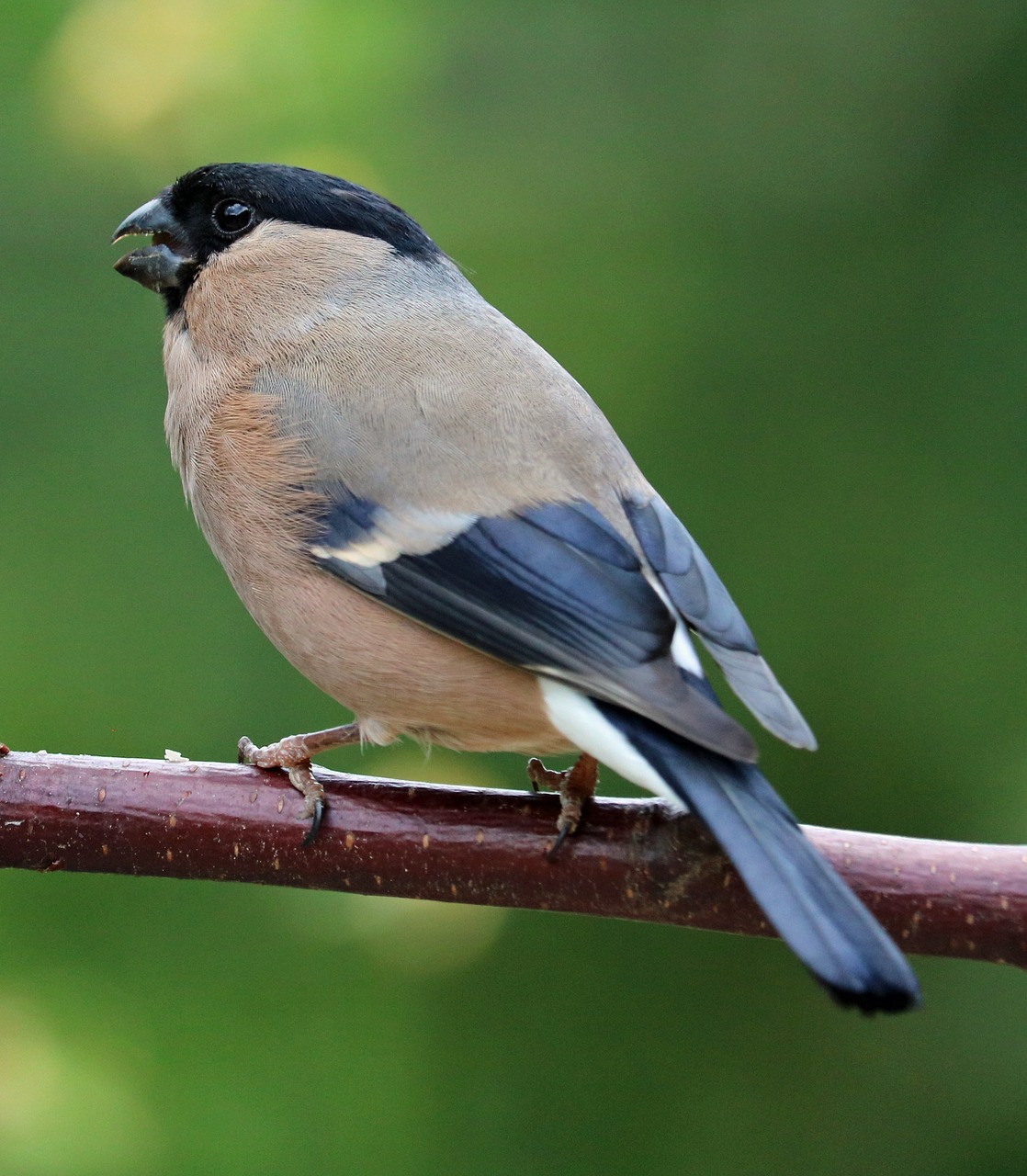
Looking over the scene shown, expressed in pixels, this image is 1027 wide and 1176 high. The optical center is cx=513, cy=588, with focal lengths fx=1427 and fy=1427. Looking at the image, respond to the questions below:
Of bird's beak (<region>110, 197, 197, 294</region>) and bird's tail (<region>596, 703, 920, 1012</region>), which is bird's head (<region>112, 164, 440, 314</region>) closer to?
bird's beak (<region>110, 197, 197, 294</region>)

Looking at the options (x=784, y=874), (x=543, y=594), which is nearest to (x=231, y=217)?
(x=543, y=594)

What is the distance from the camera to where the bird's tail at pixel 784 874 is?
1.65 meters

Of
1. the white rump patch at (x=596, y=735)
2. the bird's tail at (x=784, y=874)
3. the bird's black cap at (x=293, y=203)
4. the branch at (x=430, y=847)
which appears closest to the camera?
the bird's tail at (x=784, y=874)

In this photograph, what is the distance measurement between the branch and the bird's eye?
116 centimetres

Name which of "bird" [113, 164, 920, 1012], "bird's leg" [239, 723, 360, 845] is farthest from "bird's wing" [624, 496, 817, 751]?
"bird's leg" [239, 723, 360, 845]

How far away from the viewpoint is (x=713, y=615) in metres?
2.26

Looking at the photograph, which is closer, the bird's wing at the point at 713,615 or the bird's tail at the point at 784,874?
the bird's tail at the point at 784,874

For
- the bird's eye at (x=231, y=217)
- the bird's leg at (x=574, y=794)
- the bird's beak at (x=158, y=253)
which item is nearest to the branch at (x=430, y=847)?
the bird's leg at (x=574, y=794)

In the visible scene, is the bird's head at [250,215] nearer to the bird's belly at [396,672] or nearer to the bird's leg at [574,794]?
the bird's belly at [396,672]

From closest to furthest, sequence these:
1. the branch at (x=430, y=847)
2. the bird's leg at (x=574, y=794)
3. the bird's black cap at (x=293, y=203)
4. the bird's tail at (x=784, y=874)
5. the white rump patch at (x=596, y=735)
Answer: the bird's tail at (x=784, y=874) → the white rump patch at (x=596, y=735) → the branch at (x=430, y=847) → the bird's leg at (x=574, y=794) → the bird's black cap at (x=293, y=203)

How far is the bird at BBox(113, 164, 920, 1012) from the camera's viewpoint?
2.03 metres

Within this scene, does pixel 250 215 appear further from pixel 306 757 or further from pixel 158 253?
pixel 306 757

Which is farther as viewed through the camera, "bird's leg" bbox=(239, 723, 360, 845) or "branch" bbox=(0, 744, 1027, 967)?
"bird's leg" bbox=(239, 723, 360, 845)

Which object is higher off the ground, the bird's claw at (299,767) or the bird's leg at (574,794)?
the bird's leg at (574,794)
